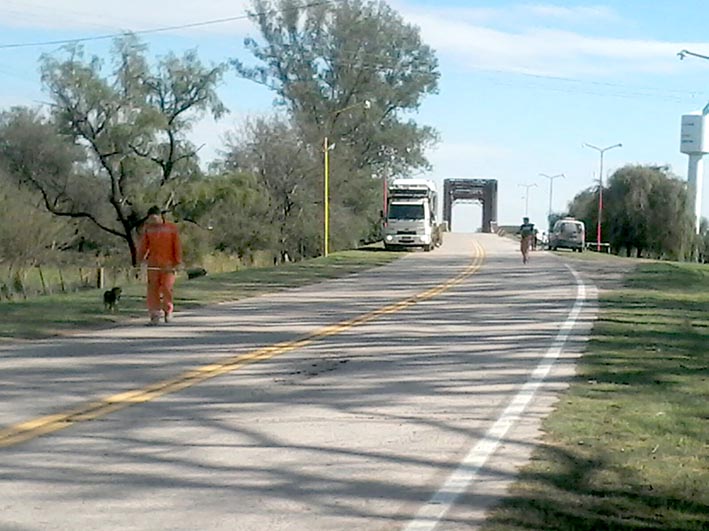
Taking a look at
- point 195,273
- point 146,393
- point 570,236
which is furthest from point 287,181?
point 146,393

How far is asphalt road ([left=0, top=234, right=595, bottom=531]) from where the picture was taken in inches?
295

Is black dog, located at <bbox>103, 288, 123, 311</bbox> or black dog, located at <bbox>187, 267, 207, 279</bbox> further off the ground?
black dog, located at <bbox>103, 288, 123, 311</bbox>

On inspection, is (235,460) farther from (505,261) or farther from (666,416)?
(505,261)

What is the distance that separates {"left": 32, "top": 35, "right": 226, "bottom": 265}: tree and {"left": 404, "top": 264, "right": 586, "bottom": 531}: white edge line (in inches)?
1492

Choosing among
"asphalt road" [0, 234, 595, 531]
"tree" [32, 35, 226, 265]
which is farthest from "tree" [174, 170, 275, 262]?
"asphalt road" [0, 234, 595, 531]

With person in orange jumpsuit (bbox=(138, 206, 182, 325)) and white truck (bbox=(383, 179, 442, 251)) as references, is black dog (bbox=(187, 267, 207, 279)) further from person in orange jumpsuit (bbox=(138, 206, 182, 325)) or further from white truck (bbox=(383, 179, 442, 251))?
white truck (bbox=(383, 179, 442, 251))

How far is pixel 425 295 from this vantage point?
28312 millimetres

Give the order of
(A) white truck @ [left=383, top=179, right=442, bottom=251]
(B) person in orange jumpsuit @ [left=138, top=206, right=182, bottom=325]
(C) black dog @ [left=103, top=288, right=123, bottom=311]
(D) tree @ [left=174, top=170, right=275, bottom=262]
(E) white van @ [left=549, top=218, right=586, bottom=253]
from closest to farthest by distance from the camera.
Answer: (B) person in orange jumpsuit @ [left=138, top=206, right=182, bottom=325] < (C) black dog @ [left=103, top=288, right=123, bottom=311] < (D) tree @ [left=174, top=170, right=275, bottom=262] < (A) white truck @ [left=383, top=179, right=442, bottom=251] < (E) white van @ [left=549, top=218, right=586, bottom=253]

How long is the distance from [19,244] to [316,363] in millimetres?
34171

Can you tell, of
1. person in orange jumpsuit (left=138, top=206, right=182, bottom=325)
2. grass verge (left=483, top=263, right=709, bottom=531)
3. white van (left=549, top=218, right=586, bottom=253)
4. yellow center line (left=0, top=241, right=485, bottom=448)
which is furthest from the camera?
white van (left=549, top=218, right=586, bottom=253)

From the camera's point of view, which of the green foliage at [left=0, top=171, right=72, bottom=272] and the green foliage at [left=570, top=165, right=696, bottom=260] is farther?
the green foliage at [left=570, top=165, right=696, bottom=260]

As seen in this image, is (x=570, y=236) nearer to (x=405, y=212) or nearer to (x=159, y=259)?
(x=405, y=212)

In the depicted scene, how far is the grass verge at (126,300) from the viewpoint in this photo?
63.1ft

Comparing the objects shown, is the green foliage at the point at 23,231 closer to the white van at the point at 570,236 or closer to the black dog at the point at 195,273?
the black dog at the point at 195,273
